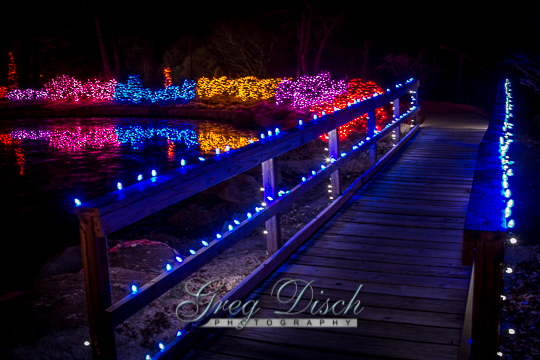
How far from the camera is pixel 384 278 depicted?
401 centimetres

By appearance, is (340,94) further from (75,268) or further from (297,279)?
(297,279)

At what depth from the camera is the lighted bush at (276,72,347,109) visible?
59.7 feet

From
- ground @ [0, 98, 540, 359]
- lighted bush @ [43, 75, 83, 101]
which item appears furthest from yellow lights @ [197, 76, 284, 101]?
ground @ [0, 98, 540, 359]

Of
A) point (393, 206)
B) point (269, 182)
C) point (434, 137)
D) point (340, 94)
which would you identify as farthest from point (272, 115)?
point (269, 182)

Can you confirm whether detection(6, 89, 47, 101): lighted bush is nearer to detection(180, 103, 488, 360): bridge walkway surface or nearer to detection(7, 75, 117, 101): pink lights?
detection(7, 75, 117, 101): pink lights

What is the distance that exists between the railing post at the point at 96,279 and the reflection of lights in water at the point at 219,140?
12251mm

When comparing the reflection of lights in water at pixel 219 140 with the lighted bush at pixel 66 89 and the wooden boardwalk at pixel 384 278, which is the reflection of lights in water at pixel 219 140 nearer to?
the wooden boardwalk at pixel 384 278

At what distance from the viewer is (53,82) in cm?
3116

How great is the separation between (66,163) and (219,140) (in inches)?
200

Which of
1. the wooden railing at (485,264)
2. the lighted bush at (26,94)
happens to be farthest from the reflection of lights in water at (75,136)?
the wooden railing at (485,264)

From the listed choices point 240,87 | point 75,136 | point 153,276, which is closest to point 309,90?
point 240,87

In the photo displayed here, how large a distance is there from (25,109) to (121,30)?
10719 mm

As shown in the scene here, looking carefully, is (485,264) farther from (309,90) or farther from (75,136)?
(75,136)

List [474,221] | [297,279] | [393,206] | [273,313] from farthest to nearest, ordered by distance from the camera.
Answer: [393,206] < [297,279] < [273,313] < [474,221]
